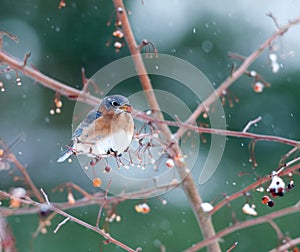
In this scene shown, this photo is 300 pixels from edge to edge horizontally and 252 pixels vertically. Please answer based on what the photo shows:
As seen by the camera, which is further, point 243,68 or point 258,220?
point 243,68

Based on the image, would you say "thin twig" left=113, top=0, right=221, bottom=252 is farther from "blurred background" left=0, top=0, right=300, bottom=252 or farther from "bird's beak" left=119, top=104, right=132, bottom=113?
"blurred background" left=0, top=0, right=300, bottom=252

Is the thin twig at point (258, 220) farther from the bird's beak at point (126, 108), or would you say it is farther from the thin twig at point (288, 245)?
the bird's beak at point (126, 108)

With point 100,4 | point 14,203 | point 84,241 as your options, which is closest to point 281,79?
point 100,4

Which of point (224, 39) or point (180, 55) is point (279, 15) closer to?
point (224, 39)

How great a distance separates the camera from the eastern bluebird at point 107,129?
5.37ft

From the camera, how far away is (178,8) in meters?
4.45

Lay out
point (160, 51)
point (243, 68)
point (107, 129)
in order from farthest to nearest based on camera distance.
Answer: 1. point (160, 51)
2. point (243, 68)
3. point (107, 129)

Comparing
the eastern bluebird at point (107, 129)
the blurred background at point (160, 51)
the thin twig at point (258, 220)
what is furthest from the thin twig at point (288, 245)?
the blurred background at point (160, 51)

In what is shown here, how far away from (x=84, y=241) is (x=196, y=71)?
4.81 feet

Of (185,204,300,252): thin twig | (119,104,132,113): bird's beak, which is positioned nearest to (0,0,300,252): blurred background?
(185,204,300,252): thin twig

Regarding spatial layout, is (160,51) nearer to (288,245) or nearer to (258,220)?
(258,220)

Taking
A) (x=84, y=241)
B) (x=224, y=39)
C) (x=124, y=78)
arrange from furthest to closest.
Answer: (x=224, y=39) → (x=124, y=78) → (x=84, y=241)

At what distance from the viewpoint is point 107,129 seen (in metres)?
1.74

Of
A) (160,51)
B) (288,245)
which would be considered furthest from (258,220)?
(160,51)
